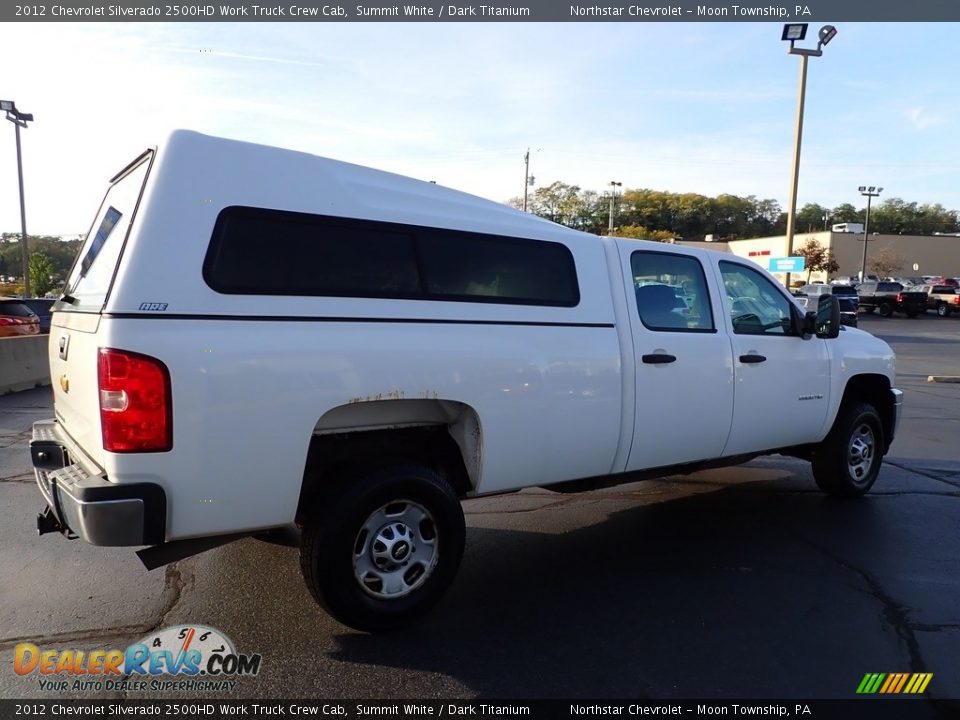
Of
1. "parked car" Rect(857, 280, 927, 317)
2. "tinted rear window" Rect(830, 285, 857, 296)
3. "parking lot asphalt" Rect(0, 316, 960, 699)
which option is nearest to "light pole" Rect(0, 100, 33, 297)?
"parking lot asphalt" Rect(0, 316, 960, 699)

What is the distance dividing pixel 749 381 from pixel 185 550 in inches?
147

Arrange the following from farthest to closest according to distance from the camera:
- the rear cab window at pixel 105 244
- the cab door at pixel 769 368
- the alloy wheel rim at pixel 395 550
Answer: the cab door at pixel 769 368, the alloy wheel rim at pixel 395 550, the rear cab window at pixel 105 244

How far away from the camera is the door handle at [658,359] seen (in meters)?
4.17

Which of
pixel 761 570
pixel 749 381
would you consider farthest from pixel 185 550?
pixel 749 381

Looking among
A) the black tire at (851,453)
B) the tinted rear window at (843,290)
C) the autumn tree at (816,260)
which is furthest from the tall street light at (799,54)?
the autumn tree at (816,260)

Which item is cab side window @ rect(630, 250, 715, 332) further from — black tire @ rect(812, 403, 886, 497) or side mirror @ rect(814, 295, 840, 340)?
black tire @ rect(812, 403, 886, 497)

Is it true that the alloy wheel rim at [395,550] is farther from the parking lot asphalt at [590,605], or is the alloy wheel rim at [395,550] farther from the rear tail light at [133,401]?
the rear tail light at [133,401]

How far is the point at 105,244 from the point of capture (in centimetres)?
352

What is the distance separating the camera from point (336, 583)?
3203mm

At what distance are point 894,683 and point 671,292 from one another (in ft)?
8.20

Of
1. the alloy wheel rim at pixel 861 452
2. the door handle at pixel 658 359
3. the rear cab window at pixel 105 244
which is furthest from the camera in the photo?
the alloy wheel rim at pixel 861 452

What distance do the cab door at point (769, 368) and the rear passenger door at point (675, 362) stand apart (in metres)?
0.19

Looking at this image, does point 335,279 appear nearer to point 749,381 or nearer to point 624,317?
point 624,317

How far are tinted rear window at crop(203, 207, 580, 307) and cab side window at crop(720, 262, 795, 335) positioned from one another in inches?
61.3
